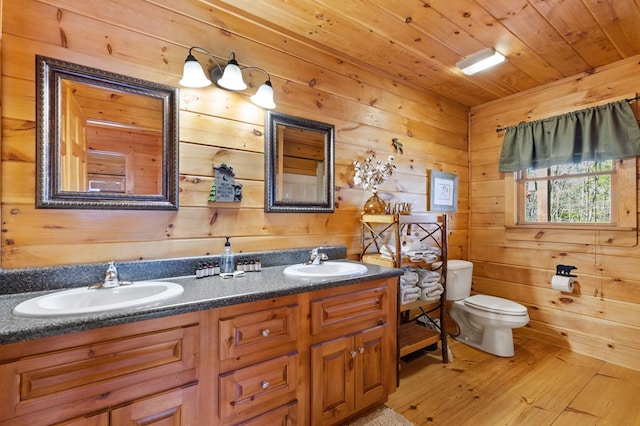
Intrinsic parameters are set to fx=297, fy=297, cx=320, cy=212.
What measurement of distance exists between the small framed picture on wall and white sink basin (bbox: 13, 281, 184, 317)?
7.85 ft

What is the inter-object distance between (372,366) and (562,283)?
194 cm

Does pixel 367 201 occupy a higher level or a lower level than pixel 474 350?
higher

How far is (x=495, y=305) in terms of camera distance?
2514mm

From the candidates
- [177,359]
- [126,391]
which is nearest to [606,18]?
[177,359]

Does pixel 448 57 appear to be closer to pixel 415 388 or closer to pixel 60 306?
pixel 415 388

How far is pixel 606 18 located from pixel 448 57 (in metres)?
0.90

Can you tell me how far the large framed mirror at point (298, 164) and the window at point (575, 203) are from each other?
6.54 feet

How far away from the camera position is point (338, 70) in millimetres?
2260

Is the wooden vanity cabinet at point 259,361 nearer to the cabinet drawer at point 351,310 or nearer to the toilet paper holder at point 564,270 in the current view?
the cabinet drawer at point 351,310

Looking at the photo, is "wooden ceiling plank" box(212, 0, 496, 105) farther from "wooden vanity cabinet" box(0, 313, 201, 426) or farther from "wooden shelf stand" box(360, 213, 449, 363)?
"wooden vanity cabinet" box(0, 313, 201, 426)

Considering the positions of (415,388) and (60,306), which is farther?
(415,388)

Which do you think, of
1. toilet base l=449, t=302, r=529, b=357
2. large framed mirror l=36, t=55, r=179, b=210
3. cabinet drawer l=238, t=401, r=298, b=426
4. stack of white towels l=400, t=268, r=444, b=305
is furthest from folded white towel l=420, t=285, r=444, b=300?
large framed mirror l=36, t=55, r=179, b=210

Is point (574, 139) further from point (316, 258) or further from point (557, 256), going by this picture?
point (316, 258)

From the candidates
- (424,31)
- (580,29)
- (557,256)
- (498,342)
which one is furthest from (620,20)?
(498,342)
